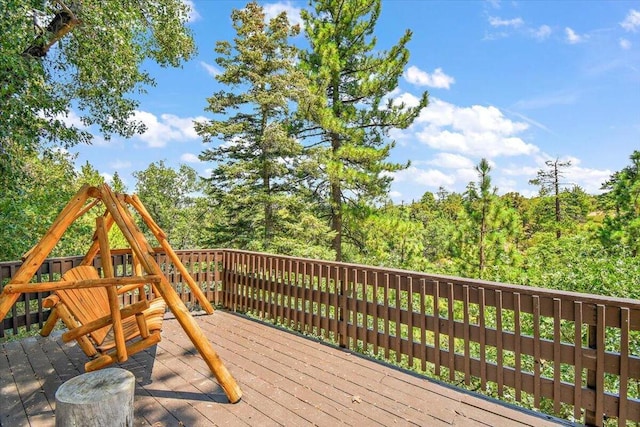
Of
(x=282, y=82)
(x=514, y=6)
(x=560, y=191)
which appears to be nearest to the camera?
(x=514, y=6)

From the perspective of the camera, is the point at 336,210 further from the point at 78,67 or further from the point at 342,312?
the point at 342,312

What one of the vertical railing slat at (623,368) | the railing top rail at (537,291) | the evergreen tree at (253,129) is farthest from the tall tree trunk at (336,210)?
the vertical railing slat at (623,368)

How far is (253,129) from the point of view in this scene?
13.3m

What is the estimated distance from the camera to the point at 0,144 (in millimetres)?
5242

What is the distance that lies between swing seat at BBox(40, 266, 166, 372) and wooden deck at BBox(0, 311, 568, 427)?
39 centimetres

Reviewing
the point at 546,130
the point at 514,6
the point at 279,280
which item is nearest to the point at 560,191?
the point at 546,130

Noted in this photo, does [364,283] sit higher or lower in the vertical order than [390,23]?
lower

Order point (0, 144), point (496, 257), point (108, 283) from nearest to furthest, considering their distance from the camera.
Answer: point (108, 283) < point (0, 144) < point (496, 257)

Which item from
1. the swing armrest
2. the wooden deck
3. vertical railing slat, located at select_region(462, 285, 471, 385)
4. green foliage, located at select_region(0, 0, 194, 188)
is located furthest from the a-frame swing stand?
green foliage, located at select_region(0, 0, 194, 188)

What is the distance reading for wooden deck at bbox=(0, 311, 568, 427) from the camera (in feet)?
7.59

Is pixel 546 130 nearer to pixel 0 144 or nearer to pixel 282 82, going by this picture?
pixel 282 82

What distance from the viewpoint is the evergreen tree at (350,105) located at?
1219cm

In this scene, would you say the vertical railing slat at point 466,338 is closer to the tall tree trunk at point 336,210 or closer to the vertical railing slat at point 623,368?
the vertical railing slat at point 623,368

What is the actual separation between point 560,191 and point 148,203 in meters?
27.3
